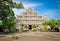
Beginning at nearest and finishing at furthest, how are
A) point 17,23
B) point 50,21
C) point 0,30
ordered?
point 0,30 < point 50,21 < point 17,23

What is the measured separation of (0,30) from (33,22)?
17059mm

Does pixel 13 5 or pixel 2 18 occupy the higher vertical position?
pixel 13 5

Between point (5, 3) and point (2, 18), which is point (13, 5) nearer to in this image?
point (5, 3)

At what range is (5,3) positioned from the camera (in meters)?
21.2

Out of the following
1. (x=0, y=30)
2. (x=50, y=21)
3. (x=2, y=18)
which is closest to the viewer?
(x=2, y=18)

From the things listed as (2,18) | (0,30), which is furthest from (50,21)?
(2,18)

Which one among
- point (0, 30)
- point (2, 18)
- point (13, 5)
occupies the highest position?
point (13, 5)

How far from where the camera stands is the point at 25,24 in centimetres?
5222

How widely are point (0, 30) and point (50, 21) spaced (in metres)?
16.1

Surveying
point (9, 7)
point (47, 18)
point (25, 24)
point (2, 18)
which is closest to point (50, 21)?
point (47, 18)

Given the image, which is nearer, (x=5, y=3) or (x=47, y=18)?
(x=5, y=3)

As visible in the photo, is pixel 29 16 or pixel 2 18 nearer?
pixel 2 18

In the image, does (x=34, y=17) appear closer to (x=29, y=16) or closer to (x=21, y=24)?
(x=29, y=16)

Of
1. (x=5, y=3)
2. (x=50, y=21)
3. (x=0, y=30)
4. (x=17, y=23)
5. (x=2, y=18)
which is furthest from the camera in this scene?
(x=17, y=23)
